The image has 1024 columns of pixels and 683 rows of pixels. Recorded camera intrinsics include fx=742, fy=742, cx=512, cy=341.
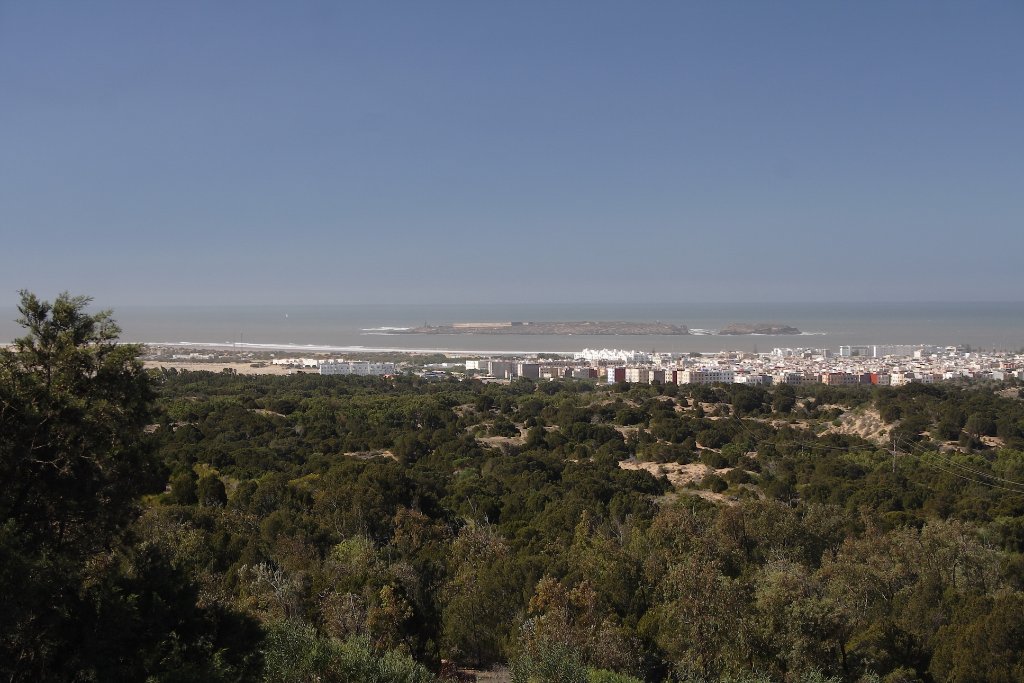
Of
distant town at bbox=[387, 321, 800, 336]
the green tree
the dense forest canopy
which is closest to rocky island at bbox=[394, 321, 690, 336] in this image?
distant town at bbox=[387, 321, 800, 336]

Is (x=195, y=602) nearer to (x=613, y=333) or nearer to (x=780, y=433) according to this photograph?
(x=780, y=433)

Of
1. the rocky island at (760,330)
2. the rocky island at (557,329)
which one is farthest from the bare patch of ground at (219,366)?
the rocky island at (760,330)

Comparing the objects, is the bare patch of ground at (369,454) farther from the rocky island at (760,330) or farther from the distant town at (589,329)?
the rocky island at (760,330)

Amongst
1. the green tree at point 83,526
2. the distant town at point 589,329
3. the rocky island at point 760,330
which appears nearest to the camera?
the green tree at point 83,526

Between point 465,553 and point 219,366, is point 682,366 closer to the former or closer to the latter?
point 219,366

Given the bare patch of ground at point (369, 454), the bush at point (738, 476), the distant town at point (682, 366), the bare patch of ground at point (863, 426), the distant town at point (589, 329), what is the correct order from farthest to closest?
the distant town at point (589, 329) → the distant town at point (682, 366) → the bare patch of ground at point (863, 426) → the bare patch of ground at point (369, 454) → the bush at point (738, 476)

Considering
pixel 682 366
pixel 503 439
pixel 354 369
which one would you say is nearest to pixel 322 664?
pixel 503 439

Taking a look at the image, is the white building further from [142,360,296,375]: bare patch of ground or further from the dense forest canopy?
the dense forest canopy
